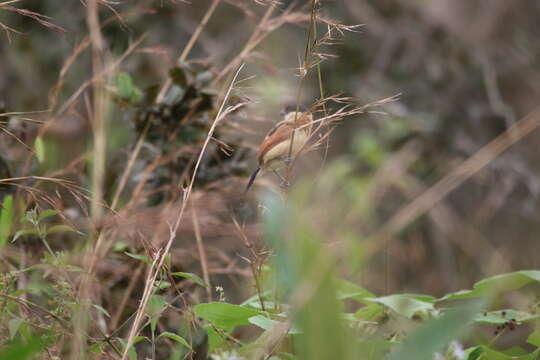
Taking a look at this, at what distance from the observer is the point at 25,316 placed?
51.6 inches

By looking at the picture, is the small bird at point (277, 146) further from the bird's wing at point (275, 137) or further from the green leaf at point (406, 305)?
the green leaf at point (406, 305)

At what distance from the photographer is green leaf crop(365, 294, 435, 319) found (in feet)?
4.38

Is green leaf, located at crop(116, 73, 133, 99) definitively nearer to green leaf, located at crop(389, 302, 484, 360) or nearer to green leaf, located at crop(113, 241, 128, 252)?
green leaf, located at crop(113, 241, 128, 252)

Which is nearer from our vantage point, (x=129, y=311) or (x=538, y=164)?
(x=129, y=311)

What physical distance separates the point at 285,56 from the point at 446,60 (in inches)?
48.7

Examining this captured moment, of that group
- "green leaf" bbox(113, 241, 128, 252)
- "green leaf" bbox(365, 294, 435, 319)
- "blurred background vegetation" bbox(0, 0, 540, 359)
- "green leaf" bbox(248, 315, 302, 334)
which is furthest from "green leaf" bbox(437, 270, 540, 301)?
"blurred background vegetation" bbox(0, 0, 540, 359)

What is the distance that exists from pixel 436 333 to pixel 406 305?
2.11 ft

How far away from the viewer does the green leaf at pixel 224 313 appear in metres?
1.26

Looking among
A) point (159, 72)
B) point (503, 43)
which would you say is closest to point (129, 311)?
point (159, 72)

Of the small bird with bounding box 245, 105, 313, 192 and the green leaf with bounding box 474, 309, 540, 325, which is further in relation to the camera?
the small bird with bounding box 245, 105, 313, 192

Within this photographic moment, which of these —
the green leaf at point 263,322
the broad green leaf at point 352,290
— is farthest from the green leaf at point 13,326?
the broad green leaf at point 352,290

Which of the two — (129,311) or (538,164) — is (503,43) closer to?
(538,164)

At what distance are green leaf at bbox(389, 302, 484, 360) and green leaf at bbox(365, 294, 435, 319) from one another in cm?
58

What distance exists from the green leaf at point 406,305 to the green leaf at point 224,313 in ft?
0.84
